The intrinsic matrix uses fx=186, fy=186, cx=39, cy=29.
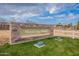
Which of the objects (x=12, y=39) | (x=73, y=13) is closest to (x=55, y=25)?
(x=73, y=13)

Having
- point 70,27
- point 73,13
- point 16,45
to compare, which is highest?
point 73,13

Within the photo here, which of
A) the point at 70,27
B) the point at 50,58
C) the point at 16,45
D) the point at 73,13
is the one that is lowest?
the point at 50,58

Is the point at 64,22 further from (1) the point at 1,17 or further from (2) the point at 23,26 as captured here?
(1) the point at 1,17

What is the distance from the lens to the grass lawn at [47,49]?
167 cm

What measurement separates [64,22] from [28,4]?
1.21 feet

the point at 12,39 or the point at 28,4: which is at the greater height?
the point at 28,4

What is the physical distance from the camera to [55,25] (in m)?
1.70

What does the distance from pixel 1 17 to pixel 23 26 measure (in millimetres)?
215

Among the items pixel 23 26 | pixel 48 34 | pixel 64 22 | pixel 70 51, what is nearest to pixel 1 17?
pixel 23 26

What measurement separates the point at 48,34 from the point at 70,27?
0.21m

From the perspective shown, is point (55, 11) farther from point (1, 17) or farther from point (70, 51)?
point (1, 17)

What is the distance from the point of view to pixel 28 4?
170 cm

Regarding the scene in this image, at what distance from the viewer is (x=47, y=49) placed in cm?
168

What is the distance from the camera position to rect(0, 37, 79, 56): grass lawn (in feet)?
5.48
